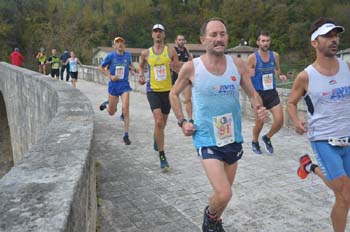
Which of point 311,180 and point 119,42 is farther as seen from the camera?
point 119,42

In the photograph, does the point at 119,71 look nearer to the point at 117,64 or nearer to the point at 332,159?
the point at 117,64

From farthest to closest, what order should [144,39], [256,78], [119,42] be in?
[144,39] → [119,42] → [256,78]

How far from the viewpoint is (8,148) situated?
22.0 meters

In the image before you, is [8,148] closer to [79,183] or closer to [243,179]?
[243,179]

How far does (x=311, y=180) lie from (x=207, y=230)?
249 cm

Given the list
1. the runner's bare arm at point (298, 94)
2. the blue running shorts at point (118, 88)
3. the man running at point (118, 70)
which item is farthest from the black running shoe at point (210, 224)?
the blue running shorts at point (118, 88)

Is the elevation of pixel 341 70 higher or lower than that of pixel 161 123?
higher

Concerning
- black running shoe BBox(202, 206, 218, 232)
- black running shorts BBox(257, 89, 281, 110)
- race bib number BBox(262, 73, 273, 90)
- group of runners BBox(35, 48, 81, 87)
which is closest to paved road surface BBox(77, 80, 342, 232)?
black running shoe BBox(202, 206, 218, 232)

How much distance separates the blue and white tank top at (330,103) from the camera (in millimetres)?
3525

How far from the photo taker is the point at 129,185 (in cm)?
532

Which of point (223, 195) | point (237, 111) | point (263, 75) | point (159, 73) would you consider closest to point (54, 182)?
point (223, 195)

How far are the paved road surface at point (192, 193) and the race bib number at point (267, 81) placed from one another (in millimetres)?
1146

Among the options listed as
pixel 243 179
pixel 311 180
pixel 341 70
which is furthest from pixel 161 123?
pixel 341 70

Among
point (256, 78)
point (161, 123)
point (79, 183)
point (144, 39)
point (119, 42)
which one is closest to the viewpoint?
point (79, 183)
